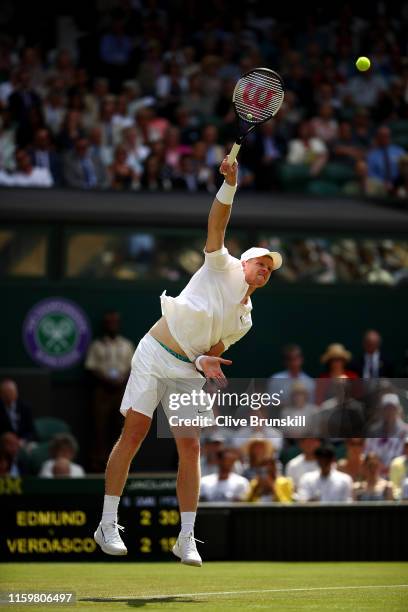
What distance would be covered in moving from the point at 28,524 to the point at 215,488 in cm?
179

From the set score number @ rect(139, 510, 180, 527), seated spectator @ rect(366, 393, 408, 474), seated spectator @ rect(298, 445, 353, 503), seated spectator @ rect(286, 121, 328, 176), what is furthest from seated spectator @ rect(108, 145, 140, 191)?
seated spectator @ rect(366, 393, 408, 474)

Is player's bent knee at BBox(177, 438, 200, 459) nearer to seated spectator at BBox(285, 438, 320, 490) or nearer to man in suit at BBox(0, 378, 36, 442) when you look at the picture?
seated spectator at BBox(285, 438, 320, 490)

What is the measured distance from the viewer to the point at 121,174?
17328 mm

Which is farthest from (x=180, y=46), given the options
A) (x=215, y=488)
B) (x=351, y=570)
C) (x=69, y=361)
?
(x=351, y=570)

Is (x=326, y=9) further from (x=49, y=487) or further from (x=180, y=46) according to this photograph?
(x=49, y=487)

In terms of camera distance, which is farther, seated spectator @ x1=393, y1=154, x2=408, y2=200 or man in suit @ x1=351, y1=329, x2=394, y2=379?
seated spectator @ x1=393, y1=154, x2=408, y2=200

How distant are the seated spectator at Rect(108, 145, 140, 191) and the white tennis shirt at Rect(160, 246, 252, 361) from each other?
908 centimetres

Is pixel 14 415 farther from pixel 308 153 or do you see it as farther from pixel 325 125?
pixel 325 125

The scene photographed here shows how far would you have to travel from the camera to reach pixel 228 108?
18.9 meters

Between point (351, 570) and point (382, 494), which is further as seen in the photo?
point (382, 494)

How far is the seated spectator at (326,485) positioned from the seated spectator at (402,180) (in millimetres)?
7012

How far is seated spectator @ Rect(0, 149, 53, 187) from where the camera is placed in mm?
16766

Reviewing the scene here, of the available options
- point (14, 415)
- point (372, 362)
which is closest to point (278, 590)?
point (14, 415)

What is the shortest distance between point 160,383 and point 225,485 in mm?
4313
